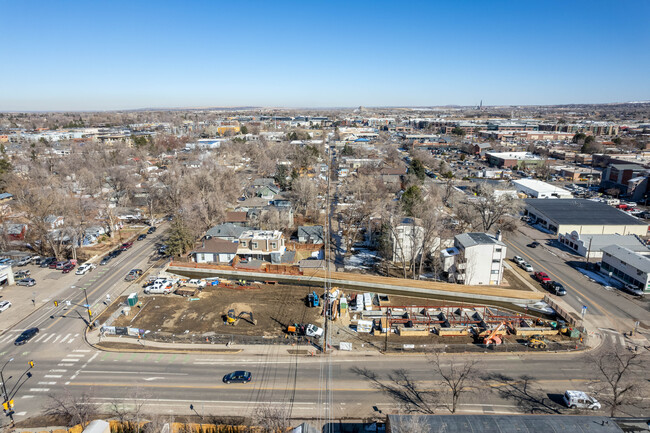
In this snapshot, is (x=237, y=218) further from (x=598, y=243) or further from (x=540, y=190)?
(x=540, y=190)

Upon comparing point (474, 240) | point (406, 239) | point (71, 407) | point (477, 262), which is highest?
point (474, 240)

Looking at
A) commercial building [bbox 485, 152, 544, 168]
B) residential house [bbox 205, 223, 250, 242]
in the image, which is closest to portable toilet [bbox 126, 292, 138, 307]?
residential house [bbox 205, 223, 250, 242]

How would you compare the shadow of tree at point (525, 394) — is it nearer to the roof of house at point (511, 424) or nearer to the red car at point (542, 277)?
the roof of house at point (511, 424)

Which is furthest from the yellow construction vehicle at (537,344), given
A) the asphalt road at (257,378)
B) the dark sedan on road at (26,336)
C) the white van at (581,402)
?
the dark sedan on road at (26,336)

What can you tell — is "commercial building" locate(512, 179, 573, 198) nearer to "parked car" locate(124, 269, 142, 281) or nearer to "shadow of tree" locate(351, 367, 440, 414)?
"shadow of tree" locate(351, 367, 440, 414)

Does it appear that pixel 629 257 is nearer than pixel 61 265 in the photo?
Yes

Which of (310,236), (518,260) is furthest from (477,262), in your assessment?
(310,236)

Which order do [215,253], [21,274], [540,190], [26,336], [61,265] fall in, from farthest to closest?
1. [540,190]
2. [215,253]
3. [61,265]
4. [21,274]
5. [26,336]
